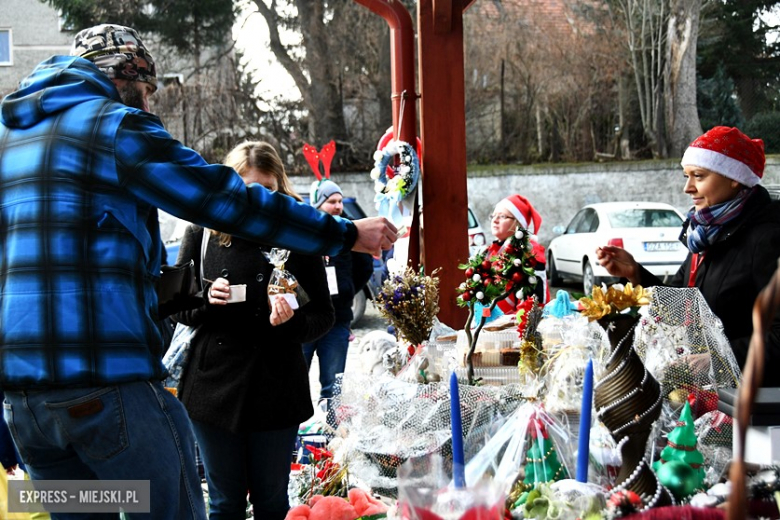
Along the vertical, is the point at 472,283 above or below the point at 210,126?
below

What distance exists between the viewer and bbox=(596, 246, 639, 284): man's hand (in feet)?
9.80

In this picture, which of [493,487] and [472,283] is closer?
[493,487]

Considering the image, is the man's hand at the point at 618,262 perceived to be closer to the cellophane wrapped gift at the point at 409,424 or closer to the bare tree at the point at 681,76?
the cellophane wrapped gift at the point at 409,424

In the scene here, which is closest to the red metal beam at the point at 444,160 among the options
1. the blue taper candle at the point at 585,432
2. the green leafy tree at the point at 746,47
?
the blue taper candle at the point at 585,432

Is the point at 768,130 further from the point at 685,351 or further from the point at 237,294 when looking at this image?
the point at 237,294

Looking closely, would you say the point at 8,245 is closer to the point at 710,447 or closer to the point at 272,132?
the point at 710,447

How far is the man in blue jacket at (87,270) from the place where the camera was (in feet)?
6.53

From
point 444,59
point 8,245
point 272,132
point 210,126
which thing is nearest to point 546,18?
point 272,132

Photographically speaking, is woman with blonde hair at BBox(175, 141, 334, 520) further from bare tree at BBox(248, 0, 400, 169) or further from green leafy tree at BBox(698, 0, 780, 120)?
green leafy tree at BBox(698, 0, 780, 120)

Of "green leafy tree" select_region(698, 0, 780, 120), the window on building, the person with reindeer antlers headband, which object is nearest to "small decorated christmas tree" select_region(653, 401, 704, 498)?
the person with reindeer antlers headband

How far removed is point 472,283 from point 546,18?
64.8 ft

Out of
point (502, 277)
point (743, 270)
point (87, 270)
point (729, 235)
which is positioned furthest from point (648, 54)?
point (87, 270)

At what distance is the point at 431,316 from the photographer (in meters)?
3.38

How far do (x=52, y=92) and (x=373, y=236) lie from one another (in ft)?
3.04
